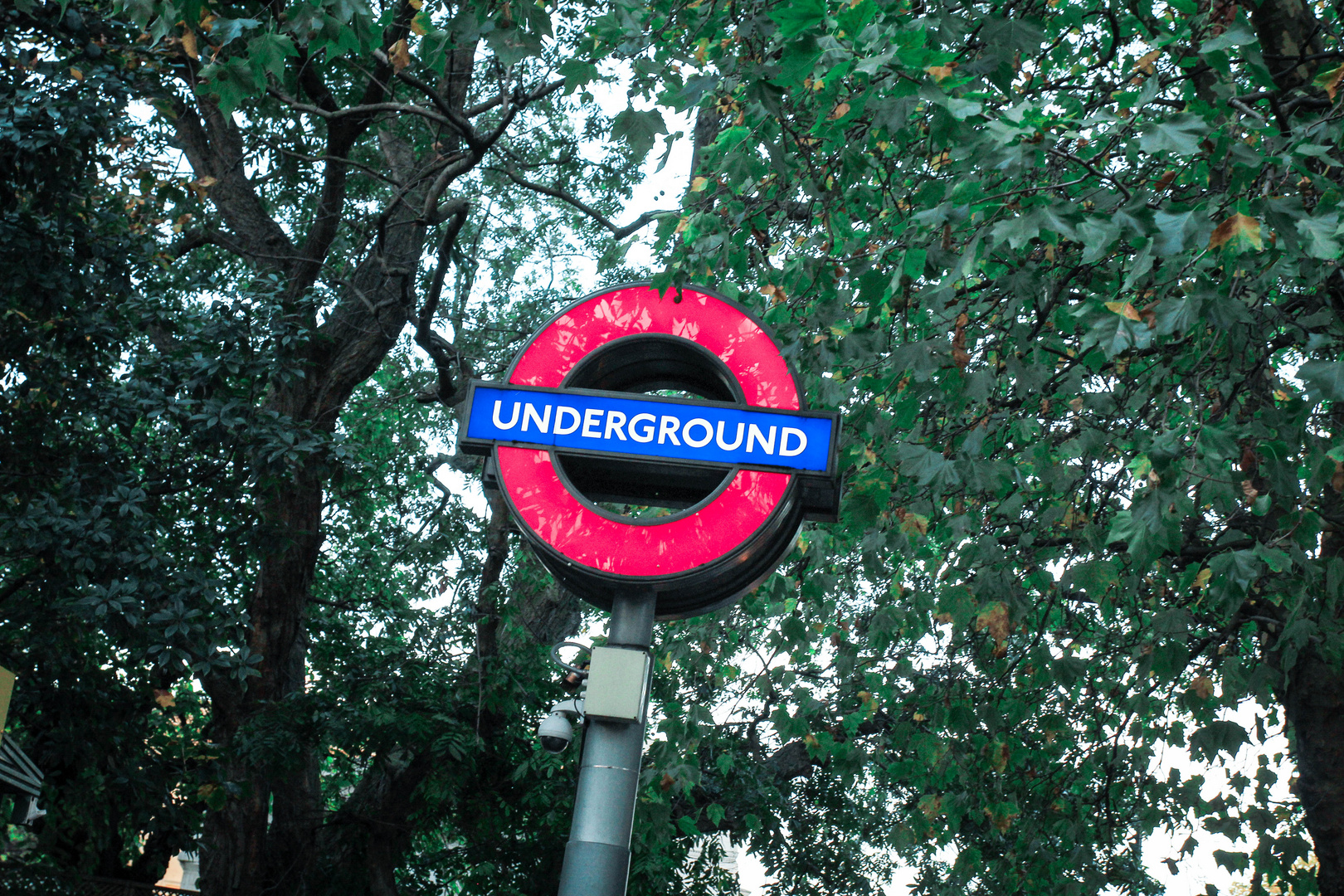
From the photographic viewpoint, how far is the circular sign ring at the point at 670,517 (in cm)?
436

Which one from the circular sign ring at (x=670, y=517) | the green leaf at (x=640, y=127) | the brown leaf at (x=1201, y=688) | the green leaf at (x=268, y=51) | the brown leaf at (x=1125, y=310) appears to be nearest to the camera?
the brown leaf at (x=1125, y=310)

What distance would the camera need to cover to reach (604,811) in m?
3.99

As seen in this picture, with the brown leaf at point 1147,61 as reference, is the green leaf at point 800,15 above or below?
below

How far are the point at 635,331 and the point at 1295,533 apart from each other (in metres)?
2.72

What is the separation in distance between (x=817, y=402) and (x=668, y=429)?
2.29 metres

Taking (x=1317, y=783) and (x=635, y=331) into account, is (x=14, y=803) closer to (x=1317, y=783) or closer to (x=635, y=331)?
(x=635, y=331)

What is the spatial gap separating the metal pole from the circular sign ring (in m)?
0.33

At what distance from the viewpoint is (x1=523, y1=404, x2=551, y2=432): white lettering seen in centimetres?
448

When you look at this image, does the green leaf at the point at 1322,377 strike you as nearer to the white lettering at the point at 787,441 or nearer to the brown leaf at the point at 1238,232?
the brown leaf at the point at 1238,232

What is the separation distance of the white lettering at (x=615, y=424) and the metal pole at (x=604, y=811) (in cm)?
79

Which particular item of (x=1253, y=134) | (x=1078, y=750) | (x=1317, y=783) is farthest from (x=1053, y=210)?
(x=1078, y=750)

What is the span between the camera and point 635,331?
475cm

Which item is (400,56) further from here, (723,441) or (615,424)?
(723,441)

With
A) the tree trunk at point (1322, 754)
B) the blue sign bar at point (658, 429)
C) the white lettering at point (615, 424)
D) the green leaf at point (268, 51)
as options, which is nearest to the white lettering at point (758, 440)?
the blue sign bar at point (658, 429)
